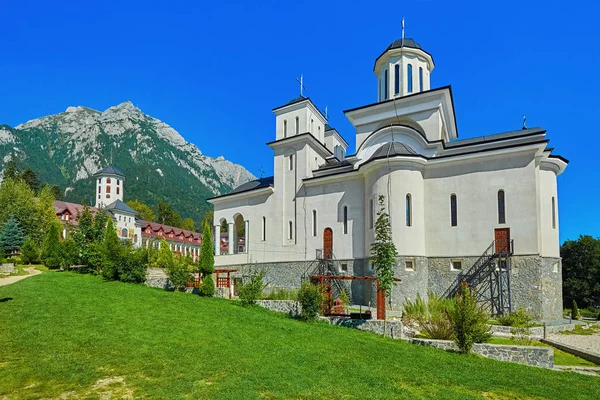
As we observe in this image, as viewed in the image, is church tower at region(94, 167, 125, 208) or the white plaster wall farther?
church tower at region(94, 167, 125, 208)

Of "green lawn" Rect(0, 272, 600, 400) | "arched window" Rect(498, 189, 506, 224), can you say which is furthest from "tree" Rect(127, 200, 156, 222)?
"arched window" Rect(498, 189, 506, 224)

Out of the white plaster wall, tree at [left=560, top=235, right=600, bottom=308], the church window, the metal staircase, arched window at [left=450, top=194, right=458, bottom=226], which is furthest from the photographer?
tree at [left=560, top=235, right=600, bottom=308]

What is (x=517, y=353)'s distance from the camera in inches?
448

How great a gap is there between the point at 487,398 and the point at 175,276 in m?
16.0

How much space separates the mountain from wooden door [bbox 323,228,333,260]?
8622 centimetres

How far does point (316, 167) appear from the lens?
27.1 meters

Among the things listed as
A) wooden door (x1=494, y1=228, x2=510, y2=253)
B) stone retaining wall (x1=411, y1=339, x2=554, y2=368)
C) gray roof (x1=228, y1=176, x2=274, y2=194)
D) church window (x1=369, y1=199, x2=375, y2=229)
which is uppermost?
gray roof (x1=228, y1=176, x2=274, y2=194)

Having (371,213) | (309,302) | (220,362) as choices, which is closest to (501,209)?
(371,213)

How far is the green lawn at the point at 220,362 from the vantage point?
729cm

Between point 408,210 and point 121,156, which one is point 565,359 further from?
point 121,156

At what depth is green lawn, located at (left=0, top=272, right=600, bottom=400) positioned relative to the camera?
287 inches

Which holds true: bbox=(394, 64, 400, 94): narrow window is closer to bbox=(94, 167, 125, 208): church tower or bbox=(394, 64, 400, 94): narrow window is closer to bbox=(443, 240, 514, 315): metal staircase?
bbox=(443, 240, 514, 315): metal staircase

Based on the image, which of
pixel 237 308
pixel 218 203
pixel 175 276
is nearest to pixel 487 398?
pixel 237 308

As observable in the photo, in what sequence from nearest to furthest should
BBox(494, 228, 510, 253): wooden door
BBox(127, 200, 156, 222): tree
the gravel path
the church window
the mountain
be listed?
the gravel path < BBox(494, 228, 510, 253): wooden door < the church window < BBox(127, 200, 156, 222): tree < the mountain
